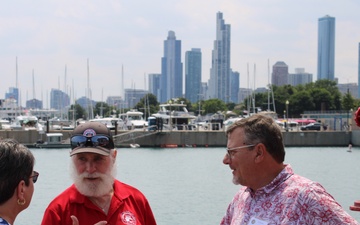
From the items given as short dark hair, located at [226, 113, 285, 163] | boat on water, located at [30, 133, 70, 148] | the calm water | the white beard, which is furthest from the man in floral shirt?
boat on water, located at [30, 133, 70, 148]

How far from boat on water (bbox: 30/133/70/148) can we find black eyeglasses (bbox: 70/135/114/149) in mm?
65848

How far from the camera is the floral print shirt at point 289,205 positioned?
168 inches

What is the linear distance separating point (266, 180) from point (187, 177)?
4128cm

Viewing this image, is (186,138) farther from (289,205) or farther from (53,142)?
(289,205)

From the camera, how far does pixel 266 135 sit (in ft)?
15.0

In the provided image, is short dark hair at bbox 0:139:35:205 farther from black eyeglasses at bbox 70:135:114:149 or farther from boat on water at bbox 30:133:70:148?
boat on water at bbox 30:133:70:148

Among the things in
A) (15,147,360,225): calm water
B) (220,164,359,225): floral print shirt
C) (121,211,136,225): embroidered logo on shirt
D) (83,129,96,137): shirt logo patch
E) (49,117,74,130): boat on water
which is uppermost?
(83,129,96,137): shirt logo patch

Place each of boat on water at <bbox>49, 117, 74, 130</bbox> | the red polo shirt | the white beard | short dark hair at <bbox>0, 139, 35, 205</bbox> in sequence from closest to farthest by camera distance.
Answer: short dark hair at <bbox>0, 139, 35, 205</bbox>
the red polo shirt
the white beard
boat on water at <bbox>49, 117, 74, 130</bbox>

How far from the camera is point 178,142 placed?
7662 centimetres

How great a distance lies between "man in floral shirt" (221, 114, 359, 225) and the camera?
4.36 meters

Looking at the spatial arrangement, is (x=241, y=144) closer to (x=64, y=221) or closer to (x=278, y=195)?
(x=278, y=195)

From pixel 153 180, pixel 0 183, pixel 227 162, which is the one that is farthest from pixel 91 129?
pixel 153 180

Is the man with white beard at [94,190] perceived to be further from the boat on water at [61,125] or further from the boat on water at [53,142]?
the boat on water at [61,125]

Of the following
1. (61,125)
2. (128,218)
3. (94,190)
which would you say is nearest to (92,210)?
(94,190)
